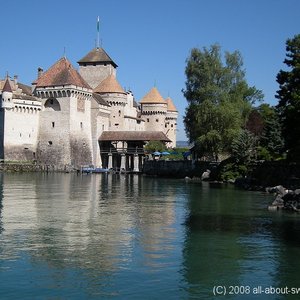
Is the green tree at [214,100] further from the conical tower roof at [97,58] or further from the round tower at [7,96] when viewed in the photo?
the conical tower roof at [97,58]

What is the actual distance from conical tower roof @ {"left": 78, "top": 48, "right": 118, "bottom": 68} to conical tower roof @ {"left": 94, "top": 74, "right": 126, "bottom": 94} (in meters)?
3.93

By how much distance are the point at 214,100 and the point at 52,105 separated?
26.5 m

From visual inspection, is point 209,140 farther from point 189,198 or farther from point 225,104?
point 189,198

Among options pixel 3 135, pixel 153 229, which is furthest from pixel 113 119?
pixel 153 229

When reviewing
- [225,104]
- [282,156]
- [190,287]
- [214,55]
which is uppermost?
[214,55]

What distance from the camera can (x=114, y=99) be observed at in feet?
251

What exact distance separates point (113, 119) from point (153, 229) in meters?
58.2

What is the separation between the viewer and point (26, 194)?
3209 cm

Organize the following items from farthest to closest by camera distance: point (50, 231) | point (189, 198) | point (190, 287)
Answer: point (189, 198) → point (50, 231) → point (190, 287)

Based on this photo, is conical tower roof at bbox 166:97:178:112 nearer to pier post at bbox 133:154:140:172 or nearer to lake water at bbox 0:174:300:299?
pier post at bbox 133:154:140:172

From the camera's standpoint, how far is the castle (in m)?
67.1

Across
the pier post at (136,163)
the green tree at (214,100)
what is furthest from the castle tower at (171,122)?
the green tree at (214,100)

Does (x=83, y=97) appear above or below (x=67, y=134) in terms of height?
above

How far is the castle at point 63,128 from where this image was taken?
6706 centimetres
